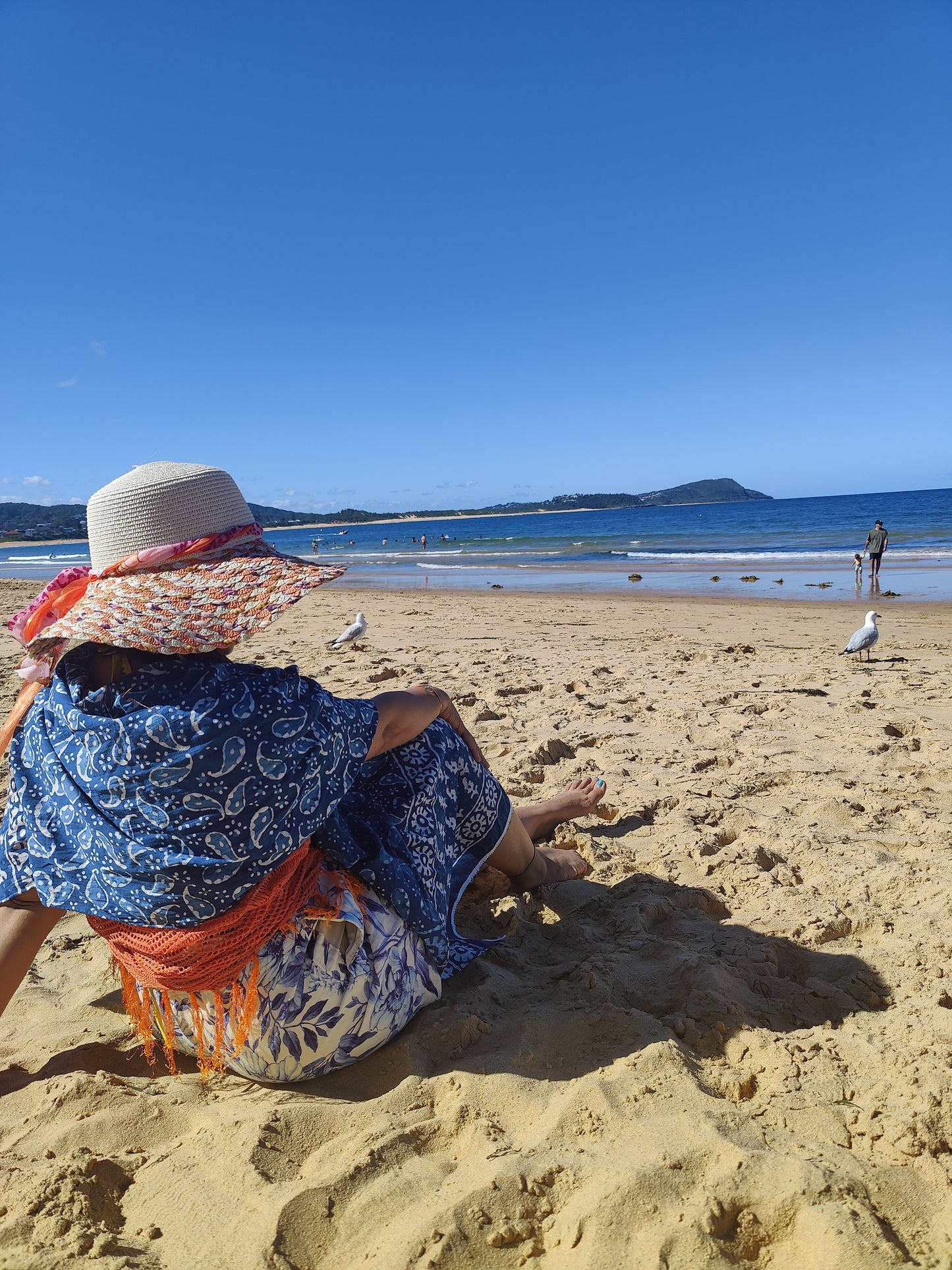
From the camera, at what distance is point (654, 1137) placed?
153 centimetres

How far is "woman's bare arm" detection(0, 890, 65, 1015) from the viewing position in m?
1.77

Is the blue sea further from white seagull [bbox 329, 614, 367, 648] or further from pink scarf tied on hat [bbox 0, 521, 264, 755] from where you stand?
pink scarf tied on hat [bbox 0, 521, 264, 755]

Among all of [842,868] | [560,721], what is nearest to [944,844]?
[842,868]

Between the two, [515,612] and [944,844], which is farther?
[515,612]

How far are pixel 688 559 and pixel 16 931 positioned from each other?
2363cm

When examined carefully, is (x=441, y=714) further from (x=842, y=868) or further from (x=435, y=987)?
(x=842, y=868)

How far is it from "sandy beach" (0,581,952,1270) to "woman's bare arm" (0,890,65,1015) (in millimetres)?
288

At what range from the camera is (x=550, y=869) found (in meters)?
2.73

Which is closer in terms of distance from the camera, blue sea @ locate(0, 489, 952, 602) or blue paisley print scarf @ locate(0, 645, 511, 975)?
blue paisley print scarf @ locate(0, 645, 511, 975)

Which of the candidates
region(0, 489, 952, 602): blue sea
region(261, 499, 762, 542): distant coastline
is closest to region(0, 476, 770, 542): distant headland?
region(261, 499, 762, 542): distant coastline

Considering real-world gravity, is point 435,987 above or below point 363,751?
below

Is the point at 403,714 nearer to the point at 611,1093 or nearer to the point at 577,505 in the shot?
the point at 611,1093

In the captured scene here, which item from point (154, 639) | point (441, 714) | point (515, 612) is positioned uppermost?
point (154, 639)

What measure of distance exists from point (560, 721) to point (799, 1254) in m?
3.42
